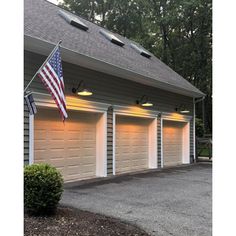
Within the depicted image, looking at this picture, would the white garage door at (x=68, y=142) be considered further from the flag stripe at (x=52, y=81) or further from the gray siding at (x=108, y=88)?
the flag stripe at (x=52, y=81)

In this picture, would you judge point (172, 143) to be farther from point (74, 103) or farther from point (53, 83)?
point (53, 83)

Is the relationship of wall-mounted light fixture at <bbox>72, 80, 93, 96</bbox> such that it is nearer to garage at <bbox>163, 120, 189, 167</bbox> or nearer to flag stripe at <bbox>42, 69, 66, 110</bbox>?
flag stripe at <bbox>42, 69, 66, 110</bbox>

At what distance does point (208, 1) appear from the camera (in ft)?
71.2

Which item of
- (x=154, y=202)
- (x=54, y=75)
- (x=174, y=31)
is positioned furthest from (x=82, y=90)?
(x=174, y=31)

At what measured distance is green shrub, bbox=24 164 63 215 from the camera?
15.3 feet

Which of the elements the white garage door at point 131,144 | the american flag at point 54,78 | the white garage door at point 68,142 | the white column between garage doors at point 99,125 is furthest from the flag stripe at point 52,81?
the white garage door at point 131,144

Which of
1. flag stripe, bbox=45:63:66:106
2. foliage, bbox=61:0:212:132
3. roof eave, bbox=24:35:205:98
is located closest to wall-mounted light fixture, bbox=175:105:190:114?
roof eave, bbox=24:35:205:98

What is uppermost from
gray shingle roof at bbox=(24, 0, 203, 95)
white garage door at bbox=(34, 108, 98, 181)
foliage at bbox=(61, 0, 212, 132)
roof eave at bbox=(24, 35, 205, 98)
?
foliage at bbox=(61, 0, 212, 132)

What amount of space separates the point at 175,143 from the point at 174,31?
13.6m

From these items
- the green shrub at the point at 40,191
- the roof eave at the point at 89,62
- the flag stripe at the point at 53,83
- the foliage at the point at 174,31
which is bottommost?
the green shrub at the point at 40,191

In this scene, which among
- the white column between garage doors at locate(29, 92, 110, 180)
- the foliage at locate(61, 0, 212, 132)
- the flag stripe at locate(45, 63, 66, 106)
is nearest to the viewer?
the flag stripe at locate(45, 63, 66, 106)

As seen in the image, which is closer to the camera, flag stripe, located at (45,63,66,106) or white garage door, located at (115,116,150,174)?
flag stripe, located at (45,63,66,106)

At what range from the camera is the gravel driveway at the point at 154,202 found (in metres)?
4.57
